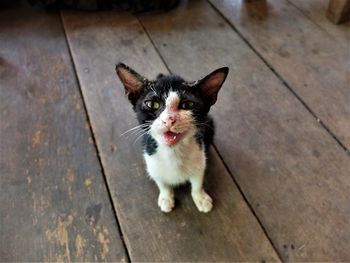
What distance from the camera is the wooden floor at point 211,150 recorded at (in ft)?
3.16

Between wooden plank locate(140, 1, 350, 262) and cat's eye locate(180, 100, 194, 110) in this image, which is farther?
wooden plank locate(140, 1, 350, 262)

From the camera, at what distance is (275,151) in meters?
1.15

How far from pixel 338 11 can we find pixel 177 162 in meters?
1.17

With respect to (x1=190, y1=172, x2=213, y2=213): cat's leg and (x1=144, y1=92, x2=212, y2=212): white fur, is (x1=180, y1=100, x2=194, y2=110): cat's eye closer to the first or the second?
(x1=144, y1=92, x2=212, y2=212): white fur

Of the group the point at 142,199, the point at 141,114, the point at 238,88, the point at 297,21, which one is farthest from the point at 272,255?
the point at 297,21

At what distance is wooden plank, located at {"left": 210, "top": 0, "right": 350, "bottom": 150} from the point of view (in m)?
1.26

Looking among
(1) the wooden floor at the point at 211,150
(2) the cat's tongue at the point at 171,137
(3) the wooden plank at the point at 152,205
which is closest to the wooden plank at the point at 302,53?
(1) the wooden floor at the point at 211,150

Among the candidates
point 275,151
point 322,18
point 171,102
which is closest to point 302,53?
point 322,18

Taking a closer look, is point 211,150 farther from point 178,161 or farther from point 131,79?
point 131,79

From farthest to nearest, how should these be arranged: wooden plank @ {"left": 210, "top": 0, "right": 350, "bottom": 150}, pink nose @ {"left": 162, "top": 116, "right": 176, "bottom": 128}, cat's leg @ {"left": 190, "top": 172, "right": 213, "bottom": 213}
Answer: wooden plank @ {"left": 210, "top": 0, "right": 350, "bottom": 150}, cat's leg @ {"left": 190, "top": 172, "right": 213, "bottom": 213}, pink nose @ {"left": 162, "top": 116, "right": 176, "bottom": 128}

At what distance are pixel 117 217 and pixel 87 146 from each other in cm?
30

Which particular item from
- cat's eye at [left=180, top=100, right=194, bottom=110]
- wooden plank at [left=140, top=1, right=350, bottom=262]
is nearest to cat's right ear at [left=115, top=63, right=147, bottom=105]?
cat's eye at [left=180, top=100, right=194, bottom=110]

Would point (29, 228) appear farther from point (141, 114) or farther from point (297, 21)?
point (297, 21)

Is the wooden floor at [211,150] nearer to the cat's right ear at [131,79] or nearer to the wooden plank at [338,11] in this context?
the wooden plank at [338,11]
